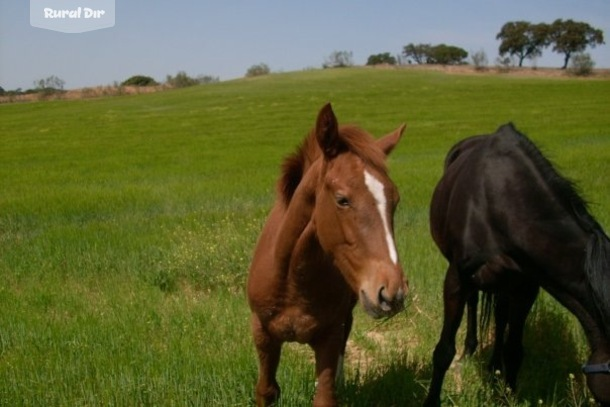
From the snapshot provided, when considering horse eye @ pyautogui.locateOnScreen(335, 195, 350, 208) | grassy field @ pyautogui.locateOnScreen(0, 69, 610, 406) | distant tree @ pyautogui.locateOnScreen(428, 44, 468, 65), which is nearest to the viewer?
horse eye @ pyautogui.locateOnScreen(335, 195, 350, 208)

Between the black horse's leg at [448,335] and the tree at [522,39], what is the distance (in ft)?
321

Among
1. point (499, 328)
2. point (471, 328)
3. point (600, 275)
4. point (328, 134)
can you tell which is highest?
point (328, 134)

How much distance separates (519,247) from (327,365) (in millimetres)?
1473

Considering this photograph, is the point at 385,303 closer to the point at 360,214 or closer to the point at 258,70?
the point at 360,214

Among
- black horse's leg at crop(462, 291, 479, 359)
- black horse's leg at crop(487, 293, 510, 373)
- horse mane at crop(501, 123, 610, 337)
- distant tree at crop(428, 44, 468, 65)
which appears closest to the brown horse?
horse mane at crop(501, 123, 610, 337)

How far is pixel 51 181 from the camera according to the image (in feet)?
48.9

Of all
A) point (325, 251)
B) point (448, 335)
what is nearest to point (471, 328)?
point (448, 335)

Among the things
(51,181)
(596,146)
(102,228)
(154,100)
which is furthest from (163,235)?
(154,100)

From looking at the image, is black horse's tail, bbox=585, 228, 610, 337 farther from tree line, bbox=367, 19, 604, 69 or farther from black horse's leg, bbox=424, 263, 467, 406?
tree line, bbox=367, 19, 604, 69

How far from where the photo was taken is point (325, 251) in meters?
2.96

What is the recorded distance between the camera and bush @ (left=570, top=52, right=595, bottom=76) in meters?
70.4

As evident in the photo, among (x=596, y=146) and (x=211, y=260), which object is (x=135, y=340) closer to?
(x=211, y=260)

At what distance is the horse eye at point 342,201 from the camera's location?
2709mm

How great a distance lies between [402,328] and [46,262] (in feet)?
14.8
